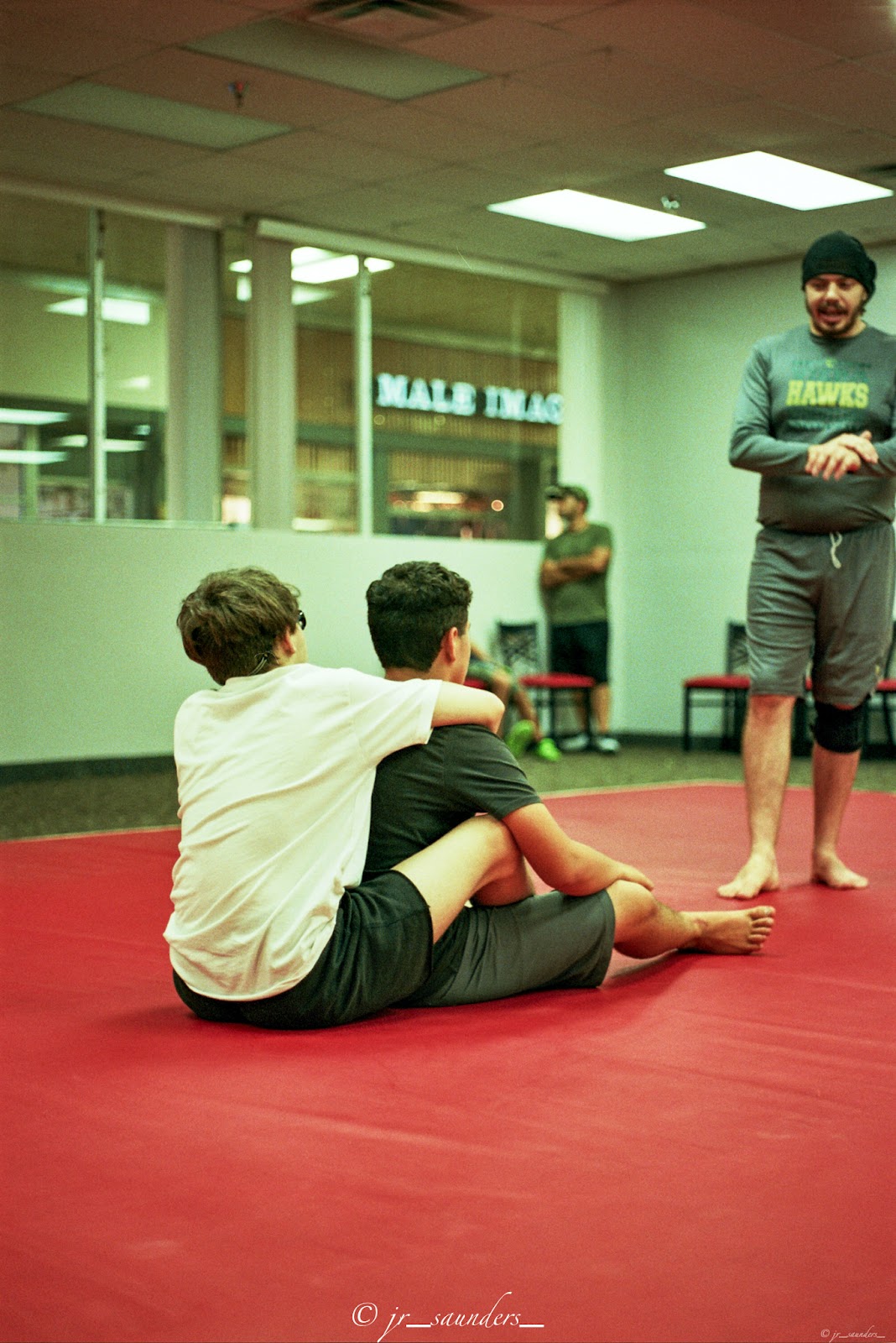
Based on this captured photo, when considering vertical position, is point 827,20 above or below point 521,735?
above

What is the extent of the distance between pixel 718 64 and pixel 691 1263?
504 cm

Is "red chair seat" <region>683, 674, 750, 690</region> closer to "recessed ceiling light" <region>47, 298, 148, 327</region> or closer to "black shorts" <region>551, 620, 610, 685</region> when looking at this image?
"black shorts" <region>551, 620, 610, 685</region>

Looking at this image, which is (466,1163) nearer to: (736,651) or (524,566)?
(736,651)

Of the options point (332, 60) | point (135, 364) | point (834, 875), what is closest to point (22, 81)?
point (332, 60)

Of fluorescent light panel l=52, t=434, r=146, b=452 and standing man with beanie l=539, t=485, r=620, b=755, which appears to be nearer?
fluorescent light panel l=52, t=434, r=146, b=452

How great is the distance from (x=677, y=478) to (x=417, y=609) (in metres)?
7.18

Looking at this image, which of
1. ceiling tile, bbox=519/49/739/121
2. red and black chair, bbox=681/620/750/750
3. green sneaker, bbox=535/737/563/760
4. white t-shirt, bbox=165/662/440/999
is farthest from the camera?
red and black chair, bbox=681/620/750/750

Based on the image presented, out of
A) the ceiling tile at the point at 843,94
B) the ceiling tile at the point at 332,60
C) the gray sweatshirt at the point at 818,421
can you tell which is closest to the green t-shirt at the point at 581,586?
the ceiling tile at the point at 843,94

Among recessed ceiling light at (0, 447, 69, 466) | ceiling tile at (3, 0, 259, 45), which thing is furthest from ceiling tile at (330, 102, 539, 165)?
recessed ceiling light at (0, 447, 69, 466)

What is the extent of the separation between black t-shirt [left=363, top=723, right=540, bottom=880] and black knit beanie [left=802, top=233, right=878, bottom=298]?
1.78 meters

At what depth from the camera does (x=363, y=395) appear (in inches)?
338

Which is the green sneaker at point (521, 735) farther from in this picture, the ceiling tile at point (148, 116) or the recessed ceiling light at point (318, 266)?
the ceiling tile at point (148, 116)

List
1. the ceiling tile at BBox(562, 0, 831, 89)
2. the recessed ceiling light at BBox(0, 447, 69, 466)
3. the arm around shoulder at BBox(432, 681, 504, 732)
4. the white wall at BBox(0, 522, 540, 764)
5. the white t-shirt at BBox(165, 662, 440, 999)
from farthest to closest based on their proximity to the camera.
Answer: the recessed ceiling light at BBox(0, 447, 69, 466)
the white wall at BBox(0, 522, 540, 764)
the ceiling tile at BBox(562, 0, 831, 89)
the arm around shoulder at BBox(432, 681, 504, 732)
the white t-shirt at BBox(165, 662, 440, 999)

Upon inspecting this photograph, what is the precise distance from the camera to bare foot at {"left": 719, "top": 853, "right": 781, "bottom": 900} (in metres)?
3.43
